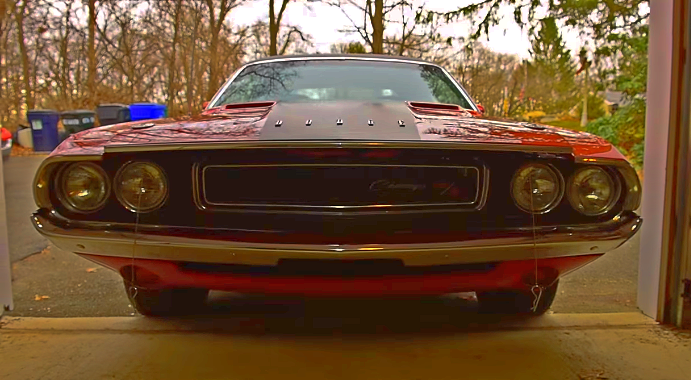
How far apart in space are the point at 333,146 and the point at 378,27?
12.8 ft

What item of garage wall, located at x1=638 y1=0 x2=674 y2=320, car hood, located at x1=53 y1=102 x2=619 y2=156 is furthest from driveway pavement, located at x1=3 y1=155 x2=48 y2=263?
garage wall, located at x1=638 y1=0 x2=674 y2=320

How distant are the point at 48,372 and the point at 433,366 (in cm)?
148

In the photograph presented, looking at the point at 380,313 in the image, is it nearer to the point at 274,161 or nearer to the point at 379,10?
the point at 274,161

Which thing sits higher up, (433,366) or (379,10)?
(379,10)

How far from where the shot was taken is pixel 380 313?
2646 mm

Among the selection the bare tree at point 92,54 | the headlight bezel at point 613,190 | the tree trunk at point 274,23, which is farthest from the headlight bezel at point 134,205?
the bare tree at point 92,54

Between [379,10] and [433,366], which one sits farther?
[379,10]

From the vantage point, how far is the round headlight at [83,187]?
1.79 m

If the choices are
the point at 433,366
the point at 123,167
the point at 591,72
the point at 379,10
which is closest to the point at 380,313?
the point at 433,366

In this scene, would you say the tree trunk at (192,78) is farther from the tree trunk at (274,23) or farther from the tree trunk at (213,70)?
the tree trunk at (274,23)

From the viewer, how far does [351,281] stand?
5.67 feet

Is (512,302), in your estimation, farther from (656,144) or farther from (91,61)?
(91,61)

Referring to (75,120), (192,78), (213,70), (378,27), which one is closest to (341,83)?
(378,27)

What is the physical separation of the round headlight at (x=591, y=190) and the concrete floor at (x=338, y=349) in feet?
2.16
